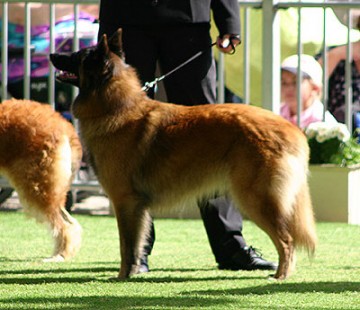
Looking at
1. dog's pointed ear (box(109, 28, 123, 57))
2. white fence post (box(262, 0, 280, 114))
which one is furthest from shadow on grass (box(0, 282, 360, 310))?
white fence post (box(262, 0, 280, 114))

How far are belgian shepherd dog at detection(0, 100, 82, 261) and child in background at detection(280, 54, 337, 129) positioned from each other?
3431mm

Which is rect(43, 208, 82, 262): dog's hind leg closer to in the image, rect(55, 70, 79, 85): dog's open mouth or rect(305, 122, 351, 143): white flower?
rect(55, 70, 79, 85): dog's open mouth

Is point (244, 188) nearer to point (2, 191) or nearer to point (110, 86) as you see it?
point (110, 86)

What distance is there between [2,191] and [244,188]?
4603 mm

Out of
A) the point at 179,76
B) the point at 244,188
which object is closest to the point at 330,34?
the point at 179,76

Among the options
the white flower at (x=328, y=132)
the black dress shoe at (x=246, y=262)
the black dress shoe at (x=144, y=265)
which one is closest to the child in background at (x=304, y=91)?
the white flower at (x=328, y=132)

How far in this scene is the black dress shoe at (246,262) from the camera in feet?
23.6

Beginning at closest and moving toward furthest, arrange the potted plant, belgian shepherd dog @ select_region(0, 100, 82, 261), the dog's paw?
the dog's paw → belgian shepherd dog @ select_region(0, 100, 82, 261) → the potted plant

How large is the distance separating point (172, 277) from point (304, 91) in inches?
178

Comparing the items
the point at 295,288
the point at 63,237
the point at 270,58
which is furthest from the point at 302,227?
the point at 270,58

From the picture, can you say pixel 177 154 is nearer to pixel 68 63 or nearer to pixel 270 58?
pixel 68 63

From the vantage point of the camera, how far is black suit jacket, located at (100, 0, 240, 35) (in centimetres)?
714

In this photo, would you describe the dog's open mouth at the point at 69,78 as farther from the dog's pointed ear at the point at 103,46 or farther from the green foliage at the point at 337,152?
the green foliage at the point at 337,152

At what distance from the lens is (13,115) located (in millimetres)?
7770
